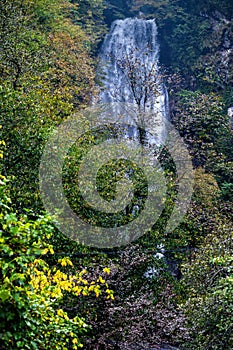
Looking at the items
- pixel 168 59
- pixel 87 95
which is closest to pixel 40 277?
pixel 87 95

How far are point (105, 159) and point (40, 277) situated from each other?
771cm

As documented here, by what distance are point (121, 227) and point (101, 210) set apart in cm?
98

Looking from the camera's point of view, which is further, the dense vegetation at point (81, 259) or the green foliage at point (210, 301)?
the green foliage at point (210, 301)

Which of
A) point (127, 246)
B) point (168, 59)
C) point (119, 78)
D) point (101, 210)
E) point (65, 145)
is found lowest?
point (127, 246)

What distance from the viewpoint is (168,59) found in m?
33.4

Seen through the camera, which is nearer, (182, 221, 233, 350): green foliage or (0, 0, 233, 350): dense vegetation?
(0, 0, 233, 350): dense vegetation

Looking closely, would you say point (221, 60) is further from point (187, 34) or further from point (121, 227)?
point (121, 227)

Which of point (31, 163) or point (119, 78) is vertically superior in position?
point (119, 78)

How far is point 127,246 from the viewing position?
38.8 ft

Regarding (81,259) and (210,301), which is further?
(81,259)

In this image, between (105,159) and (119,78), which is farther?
(119,78)

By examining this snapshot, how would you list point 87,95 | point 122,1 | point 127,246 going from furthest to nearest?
point 122,1 → point 87,95 → point 127,246

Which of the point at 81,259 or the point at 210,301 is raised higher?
the point at 81,259

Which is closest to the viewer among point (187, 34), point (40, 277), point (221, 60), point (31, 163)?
point (40, 277)
